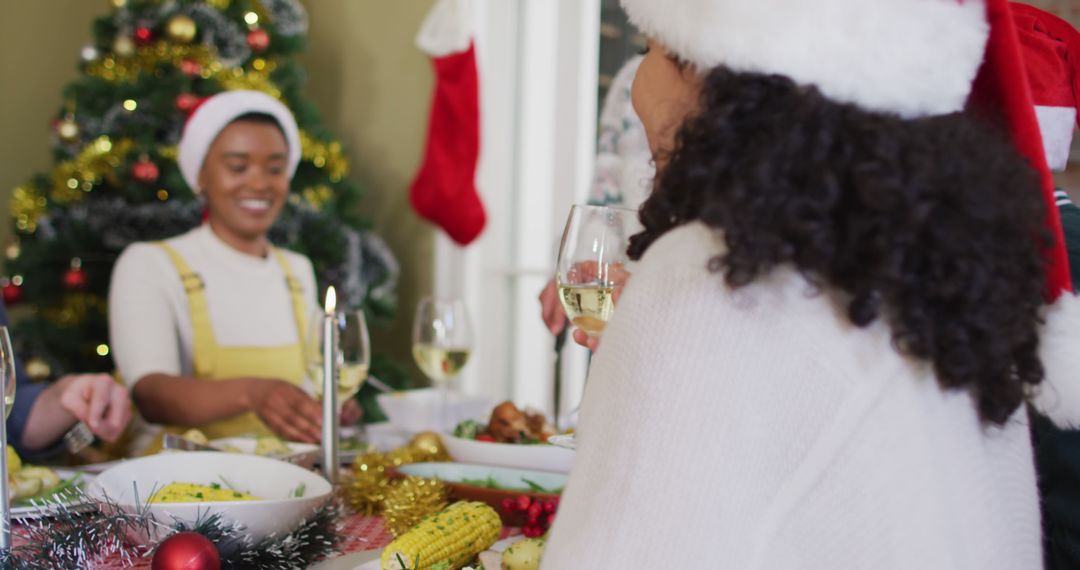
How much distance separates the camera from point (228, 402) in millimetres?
1863

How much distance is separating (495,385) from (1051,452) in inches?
107

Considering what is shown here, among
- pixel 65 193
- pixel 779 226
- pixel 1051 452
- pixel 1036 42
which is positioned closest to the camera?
pixel 779 226

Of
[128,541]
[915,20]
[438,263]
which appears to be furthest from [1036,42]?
[438,263]

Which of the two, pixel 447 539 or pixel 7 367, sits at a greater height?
pixel 7 367

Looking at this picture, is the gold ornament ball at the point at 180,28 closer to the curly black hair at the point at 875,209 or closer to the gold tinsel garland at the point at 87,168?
the gold tinsel garland at the point at 87,168

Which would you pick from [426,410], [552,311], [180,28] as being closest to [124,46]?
[180,28]

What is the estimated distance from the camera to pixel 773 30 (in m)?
0.71

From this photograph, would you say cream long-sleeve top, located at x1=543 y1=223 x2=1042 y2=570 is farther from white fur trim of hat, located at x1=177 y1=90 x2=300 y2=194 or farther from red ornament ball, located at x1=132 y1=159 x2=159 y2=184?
red ornament ball, located at x1=132 y1=159 x2=159 y2=184

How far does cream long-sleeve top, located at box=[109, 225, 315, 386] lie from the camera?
2.14 metres

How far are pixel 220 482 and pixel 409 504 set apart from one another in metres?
0.22

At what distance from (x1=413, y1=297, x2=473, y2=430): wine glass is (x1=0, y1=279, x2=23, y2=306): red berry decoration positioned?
1.85 metres

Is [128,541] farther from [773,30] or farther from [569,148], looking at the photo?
[569,148]

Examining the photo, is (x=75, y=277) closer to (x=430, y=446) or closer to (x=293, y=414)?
(x=293, y=414)

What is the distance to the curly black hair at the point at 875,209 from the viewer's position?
2.19 ft
